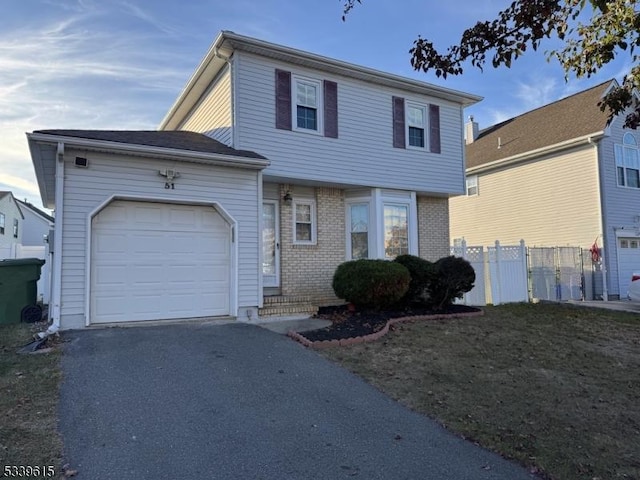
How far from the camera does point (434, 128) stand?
42.6 ft

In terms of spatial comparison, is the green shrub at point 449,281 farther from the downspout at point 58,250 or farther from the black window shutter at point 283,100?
the downspout at point 58,250

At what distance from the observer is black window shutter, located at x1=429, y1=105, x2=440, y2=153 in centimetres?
1295

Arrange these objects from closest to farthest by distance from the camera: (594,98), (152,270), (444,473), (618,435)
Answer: (444,473) < (618,435) < (152,270) < (594,98)

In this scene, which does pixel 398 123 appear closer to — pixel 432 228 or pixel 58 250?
pixel 432 228

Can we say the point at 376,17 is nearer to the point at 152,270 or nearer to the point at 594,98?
the point at 152,270

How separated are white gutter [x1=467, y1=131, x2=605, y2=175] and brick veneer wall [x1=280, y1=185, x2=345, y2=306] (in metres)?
10.4

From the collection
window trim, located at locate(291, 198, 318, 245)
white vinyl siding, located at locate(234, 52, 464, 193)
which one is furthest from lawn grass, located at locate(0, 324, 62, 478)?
window trim, located at locate(291, 198, 318, 245)

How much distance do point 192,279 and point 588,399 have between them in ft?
22.5

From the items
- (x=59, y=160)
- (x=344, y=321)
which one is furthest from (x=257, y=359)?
(x=59, y=160)

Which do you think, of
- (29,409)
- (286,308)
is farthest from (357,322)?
(29,409)

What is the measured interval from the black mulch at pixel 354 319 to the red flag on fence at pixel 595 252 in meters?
8.16

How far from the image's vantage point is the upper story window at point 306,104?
10.6m

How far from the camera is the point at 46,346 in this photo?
6621mm

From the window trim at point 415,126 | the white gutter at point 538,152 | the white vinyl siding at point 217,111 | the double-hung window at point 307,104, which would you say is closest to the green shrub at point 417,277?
the window trim at point 415,126
